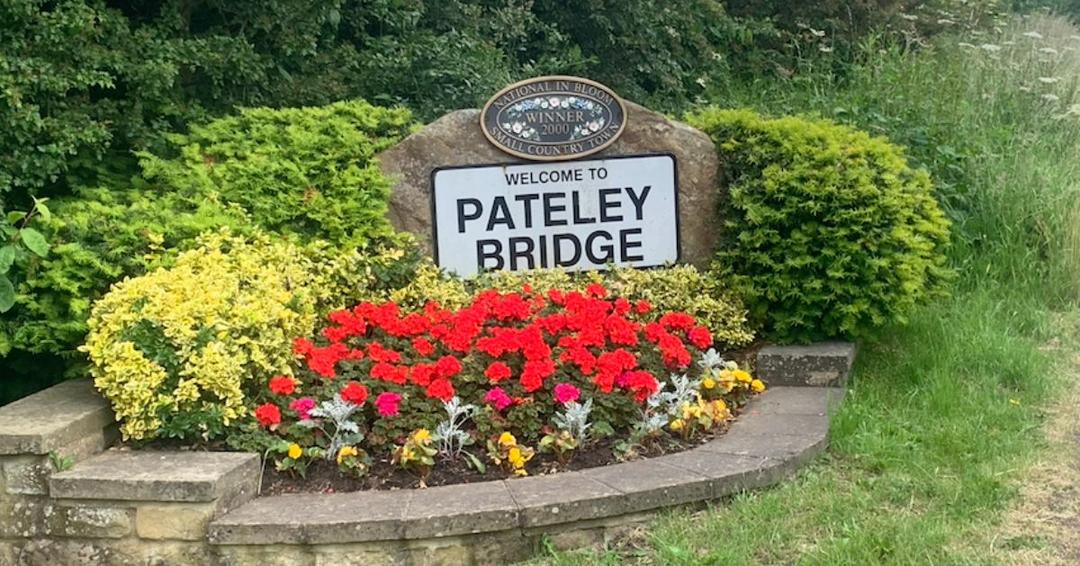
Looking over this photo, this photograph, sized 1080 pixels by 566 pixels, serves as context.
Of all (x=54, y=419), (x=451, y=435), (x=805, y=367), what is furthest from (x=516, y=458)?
(x=805, y=367)

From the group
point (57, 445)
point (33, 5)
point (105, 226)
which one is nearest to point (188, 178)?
point (105, 226)

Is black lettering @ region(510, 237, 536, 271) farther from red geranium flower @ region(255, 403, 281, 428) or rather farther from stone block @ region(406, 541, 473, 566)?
stone block @ region(406, 541, 473, 566)

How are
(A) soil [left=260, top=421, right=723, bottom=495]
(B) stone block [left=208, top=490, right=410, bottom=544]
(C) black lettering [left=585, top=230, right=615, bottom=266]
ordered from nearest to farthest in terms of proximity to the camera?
1. (B) stone block [left=208, top=490, right=410, bottom=544]
2. (A) soil [left=260, top=421, right=723, bottom=495]
3. (C) black lettering [left=585, top=230, right=615, bottom=266]

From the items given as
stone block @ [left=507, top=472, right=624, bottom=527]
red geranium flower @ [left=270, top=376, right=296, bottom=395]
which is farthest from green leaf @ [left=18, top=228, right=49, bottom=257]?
stone block @ [left=507, top=472, right=624, bottom=527]

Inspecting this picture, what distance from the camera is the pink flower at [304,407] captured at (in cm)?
367

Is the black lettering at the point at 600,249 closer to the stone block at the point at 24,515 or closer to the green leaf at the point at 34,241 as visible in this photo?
the green leaf at the point at 34,241

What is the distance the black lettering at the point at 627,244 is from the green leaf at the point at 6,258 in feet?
8.53

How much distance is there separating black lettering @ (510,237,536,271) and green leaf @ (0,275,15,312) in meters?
2.13

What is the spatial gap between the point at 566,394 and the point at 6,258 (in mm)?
2029

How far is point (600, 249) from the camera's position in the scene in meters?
5.23

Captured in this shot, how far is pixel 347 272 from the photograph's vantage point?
4.71 m

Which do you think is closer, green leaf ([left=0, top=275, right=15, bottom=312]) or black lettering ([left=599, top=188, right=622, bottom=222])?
green leaf ([left=0, top=275, right=15, bottom=312])

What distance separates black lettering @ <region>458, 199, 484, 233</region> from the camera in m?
5.11

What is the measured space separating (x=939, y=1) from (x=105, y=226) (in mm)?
8767
